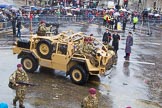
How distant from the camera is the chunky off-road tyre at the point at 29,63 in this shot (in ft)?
59.3

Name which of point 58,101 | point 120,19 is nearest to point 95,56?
point 58,101

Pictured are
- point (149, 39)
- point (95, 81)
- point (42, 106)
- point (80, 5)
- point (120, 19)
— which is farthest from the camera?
point (80, 5)

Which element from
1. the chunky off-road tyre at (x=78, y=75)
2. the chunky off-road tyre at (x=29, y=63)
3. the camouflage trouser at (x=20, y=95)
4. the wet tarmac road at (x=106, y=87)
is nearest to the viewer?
the camouflage trouser at (x=20, y=95)

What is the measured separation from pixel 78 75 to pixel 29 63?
257cm

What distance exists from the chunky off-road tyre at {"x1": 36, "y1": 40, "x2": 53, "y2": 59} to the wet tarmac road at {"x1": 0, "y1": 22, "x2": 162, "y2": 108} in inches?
37.3

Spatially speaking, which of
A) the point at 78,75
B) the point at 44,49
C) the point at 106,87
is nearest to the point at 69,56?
the point at 78,75

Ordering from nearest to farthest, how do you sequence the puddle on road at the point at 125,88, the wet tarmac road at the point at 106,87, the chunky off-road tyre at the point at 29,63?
the wet tarmac road at the point at 106,87 < the puddle on road at the point at 125,88 < the chunky off-road tyre at the point at 29,63

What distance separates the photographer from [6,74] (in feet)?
58.9

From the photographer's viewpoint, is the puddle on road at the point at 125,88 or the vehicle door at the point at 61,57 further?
the vehicle door at the point at 61,57

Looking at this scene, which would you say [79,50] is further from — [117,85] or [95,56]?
[117,85]

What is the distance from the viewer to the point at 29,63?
18.2 metres

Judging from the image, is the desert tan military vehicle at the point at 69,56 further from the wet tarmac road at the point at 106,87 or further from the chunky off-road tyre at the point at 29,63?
the wet tarmac road at the point at 106,87

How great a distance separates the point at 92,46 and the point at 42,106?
4.36 m

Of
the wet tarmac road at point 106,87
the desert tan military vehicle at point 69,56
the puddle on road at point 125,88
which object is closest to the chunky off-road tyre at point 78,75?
the desert tan military vehicle at point 69,56
